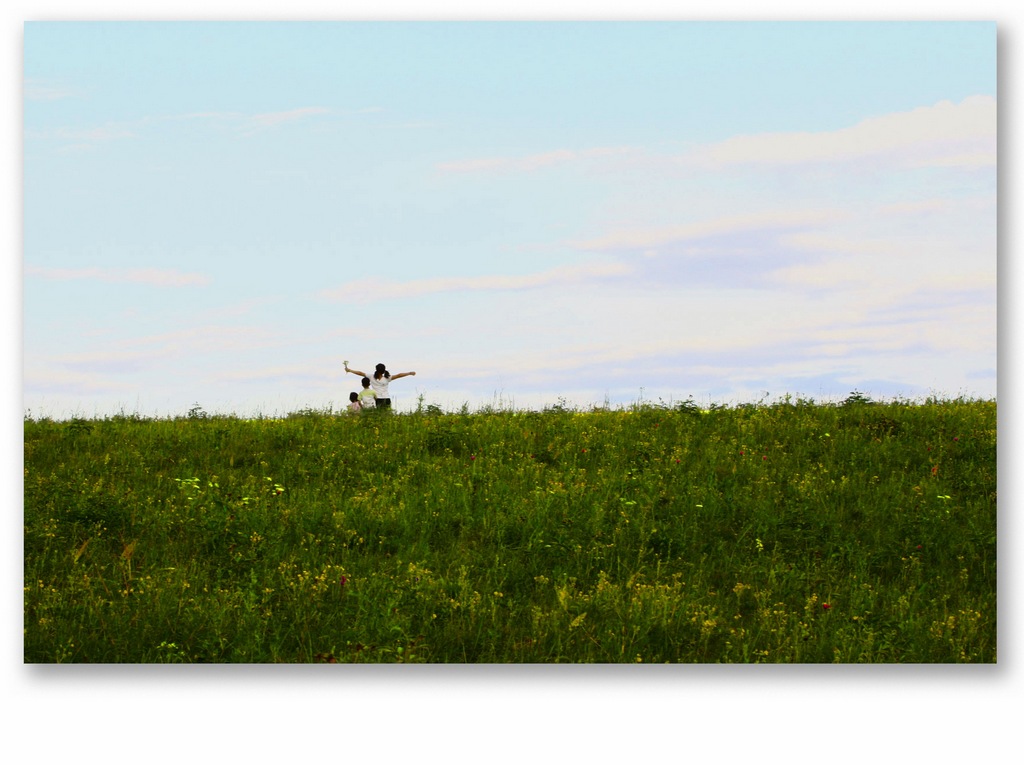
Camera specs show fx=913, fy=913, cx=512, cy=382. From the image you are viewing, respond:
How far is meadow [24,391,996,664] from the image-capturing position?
6.74 m

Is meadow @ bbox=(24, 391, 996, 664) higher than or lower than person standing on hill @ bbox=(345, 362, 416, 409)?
lower

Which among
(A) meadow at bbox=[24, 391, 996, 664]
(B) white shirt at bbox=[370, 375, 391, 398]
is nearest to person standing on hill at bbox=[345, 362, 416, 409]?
(B) white shirt at bbox=[370, 375, 391, 398]

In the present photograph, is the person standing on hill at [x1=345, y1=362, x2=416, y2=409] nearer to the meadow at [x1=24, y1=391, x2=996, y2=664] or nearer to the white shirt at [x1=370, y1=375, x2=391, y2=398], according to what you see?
the white shirt at [x1=370, y1=375, x2=391, y2=398]

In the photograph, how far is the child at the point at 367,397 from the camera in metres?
12.7

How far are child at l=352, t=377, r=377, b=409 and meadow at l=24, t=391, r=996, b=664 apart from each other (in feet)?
7.96

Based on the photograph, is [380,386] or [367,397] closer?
[380,386]

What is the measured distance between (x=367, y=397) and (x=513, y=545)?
6101mm

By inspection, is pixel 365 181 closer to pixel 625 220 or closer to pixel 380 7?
pixel 380 7

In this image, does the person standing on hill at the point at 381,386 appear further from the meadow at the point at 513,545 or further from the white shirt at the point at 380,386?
the meadow at the point at 513,545

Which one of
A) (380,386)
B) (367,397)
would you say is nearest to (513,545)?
(380,386)

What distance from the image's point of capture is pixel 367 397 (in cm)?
1333

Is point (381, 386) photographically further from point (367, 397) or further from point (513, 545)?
point (513, 545)

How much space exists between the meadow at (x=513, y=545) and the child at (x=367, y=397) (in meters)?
2.43

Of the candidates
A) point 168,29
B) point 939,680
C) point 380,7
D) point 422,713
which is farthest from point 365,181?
point 939,680
